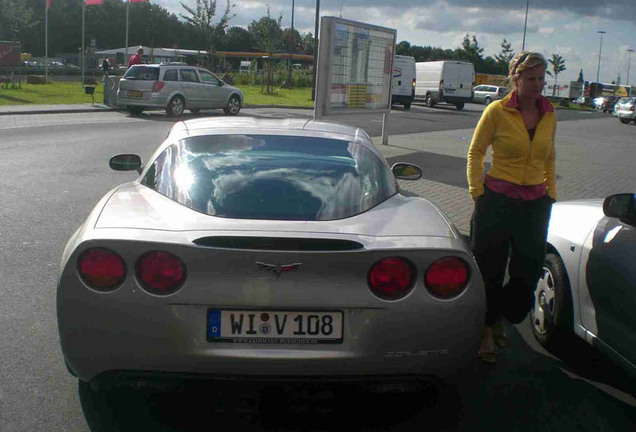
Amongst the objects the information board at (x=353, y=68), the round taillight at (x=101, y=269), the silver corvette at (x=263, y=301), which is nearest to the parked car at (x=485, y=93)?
the information board at (x=353, y=68)

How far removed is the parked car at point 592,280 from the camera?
3857 millimetres

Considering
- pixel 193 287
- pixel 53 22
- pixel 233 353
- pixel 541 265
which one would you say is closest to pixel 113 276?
pixel 193 287

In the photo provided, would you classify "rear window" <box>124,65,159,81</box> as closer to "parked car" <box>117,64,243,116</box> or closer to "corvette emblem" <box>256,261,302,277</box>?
"parked car" <box>117,64,243,116</box>

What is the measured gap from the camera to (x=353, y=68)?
14.4 metres

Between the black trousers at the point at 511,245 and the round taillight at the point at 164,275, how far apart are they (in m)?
1.93

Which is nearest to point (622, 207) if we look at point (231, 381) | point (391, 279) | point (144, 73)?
point (391, 279)

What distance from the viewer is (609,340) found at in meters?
3.99

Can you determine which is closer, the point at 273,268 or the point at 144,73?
the point at 273,268

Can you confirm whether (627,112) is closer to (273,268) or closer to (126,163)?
(126,163)

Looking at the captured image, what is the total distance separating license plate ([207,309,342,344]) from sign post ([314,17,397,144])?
1027 cm

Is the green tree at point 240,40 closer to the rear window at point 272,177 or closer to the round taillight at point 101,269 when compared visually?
the rear window at point 272,177

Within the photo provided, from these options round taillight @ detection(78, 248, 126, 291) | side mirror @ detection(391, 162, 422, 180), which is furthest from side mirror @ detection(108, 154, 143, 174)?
round taillight @ detection(78, 248, 126, 291)

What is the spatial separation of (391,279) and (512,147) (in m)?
1.48

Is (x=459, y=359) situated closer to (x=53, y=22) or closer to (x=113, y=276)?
(x=113, y=276)
